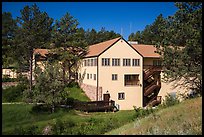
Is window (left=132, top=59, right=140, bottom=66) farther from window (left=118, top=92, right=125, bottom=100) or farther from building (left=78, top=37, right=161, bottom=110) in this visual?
window (left=118, top=92, right=125, bottom=100)

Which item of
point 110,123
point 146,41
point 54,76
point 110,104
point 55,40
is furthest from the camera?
point 146,41

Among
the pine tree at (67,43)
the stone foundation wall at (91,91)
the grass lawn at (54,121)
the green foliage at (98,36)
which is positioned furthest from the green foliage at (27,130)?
the green foliage at (98,36)

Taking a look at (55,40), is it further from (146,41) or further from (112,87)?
(146,41)

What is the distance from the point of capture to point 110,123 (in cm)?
1708

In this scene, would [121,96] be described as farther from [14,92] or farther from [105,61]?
[14,92]

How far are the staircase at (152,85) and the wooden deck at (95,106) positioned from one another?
5218mm

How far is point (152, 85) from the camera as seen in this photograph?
2695 centimetres

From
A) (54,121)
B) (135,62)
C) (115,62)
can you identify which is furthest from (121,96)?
(54,121)

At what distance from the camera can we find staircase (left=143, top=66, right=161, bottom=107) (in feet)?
86.8

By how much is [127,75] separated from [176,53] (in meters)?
12.7

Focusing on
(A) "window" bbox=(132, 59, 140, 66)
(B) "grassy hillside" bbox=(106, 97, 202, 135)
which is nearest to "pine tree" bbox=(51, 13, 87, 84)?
(A) "window" bbox=(132, 59, 140, 66)

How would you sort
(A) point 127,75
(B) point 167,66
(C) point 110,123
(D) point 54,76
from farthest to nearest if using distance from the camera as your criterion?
1. (A) point 127,75
2. (D) point 54,76
3. (C) point 110,123
4. (B) point 167,66

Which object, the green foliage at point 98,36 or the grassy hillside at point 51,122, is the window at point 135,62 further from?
the green foliage at point 98,36

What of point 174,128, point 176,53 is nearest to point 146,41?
point 176,53
